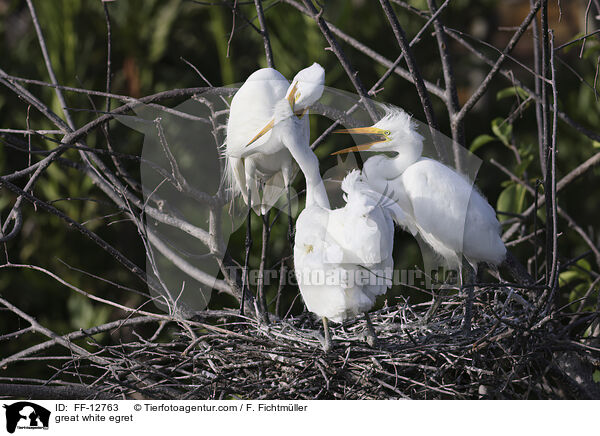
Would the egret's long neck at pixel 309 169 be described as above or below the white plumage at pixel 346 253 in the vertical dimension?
above

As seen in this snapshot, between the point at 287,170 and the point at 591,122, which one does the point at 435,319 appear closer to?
the point at 287,170

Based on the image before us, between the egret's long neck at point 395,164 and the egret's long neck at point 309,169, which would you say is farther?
the egret's long neck at point 395,164

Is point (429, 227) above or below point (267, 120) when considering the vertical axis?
below

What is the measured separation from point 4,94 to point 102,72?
497 mm

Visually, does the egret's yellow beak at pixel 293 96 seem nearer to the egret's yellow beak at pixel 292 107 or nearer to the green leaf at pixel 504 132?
the egret's yellow beak at pixel 292 107

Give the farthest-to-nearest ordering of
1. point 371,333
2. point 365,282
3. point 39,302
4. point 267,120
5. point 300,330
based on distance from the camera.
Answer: point 39,302 < point 267,120 < point 300,330 < point 371,333 < point 365,282

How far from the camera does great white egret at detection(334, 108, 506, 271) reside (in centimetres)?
150

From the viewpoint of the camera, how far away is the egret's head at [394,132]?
5.01ft

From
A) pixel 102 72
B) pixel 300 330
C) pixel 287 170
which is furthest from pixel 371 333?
pixel 102 72

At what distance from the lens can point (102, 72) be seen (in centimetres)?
344
